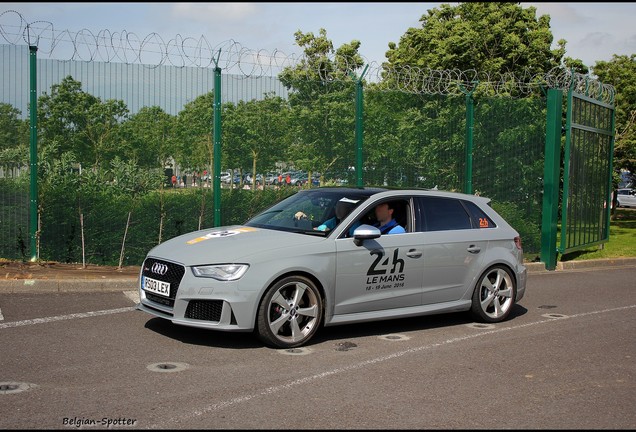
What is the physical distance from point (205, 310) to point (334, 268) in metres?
1.35

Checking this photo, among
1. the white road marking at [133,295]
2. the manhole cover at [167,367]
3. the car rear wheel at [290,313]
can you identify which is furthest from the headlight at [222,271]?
the white road marking at [133,295]

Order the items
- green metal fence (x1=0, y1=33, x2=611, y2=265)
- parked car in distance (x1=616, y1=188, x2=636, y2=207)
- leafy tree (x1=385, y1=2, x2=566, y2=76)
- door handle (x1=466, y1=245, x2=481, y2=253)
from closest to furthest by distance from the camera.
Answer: door handle (x1=466, y1=245, x2=481, y2=253)
green metal fence (x1=0, y1=33, x2=611, y2=265)
leafy tree (x1=385, y1=2, x2=566, y2=76)
parked car in distance (x1=616, y1=188, x2=636, y2=207)

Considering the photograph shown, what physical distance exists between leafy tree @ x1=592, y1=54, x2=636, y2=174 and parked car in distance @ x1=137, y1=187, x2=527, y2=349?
1845 cm

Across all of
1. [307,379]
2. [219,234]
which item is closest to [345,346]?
[307,379]

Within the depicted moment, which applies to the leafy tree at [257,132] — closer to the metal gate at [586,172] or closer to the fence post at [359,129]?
the fence post at [359,129]

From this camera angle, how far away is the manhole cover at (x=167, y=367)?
19.5 ft

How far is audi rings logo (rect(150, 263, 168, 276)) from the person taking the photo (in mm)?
6836

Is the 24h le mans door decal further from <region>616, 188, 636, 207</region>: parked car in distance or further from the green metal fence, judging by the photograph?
<region>616, 188, 636, 207</region>: parked car in distance

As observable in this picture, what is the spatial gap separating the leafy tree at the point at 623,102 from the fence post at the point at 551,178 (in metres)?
11.9

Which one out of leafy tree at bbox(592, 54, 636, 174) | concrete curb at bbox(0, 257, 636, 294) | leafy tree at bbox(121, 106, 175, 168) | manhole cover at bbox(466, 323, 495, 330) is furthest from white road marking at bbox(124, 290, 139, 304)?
leafy tree at bbox(592, 54, 636, 174)

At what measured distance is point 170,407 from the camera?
5.00 meters

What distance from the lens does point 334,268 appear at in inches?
279

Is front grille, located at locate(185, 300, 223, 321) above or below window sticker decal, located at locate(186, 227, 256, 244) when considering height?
below

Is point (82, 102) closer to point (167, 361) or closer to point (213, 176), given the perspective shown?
point (213, 176)
